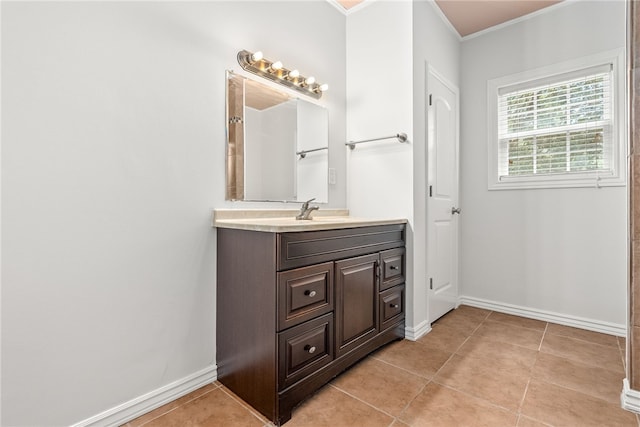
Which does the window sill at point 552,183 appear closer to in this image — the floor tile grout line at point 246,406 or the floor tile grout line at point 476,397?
the floor tile grout line at point 476,397

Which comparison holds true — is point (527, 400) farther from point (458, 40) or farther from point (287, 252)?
point (458, 40)

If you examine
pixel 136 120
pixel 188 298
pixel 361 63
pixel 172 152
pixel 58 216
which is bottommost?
pixel 188 298

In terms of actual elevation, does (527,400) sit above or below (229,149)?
below

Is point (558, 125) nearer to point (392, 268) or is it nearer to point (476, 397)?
point (392, 268)

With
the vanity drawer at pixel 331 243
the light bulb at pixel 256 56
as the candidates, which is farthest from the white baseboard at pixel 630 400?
the light bulb at pixel 256 56

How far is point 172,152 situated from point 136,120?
0.20 meters

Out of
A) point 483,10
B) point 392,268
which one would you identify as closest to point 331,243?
point 392,268

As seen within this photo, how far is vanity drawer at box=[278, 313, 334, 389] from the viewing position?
1.39 m

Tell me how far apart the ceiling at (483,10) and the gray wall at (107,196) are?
166 cm

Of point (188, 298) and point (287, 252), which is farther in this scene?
point (188, 298)

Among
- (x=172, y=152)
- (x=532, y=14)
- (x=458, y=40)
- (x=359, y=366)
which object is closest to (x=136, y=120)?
(x=172, y=152)

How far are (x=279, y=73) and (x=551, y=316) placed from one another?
9.48 ft

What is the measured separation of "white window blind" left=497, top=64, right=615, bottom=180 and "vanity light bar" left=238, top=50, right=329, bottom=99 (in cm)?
175

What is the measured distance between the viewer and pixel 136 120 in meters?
1.42
